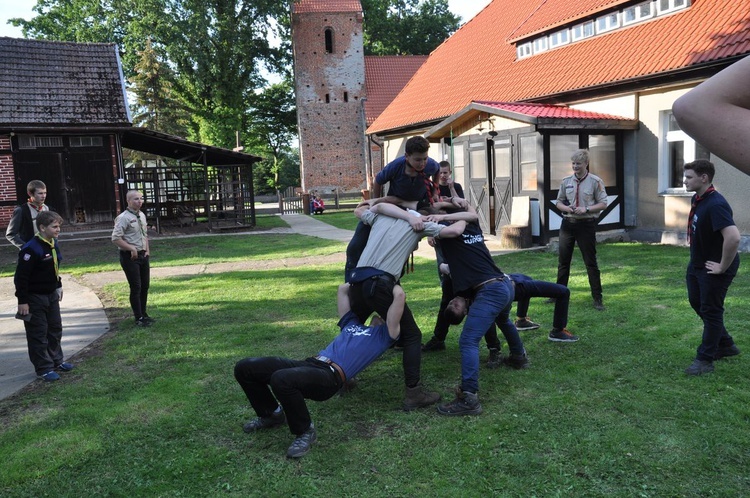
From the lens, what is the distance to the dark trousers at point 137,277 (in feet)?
24.7

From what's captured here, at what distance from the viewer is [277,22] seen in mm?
42406

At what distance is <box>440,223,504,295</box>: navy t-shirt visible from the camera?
187 inches

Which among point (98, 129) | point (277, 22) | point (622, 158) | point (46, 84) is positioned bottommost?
point (622, 158)

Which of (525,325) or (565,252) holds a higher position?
(565,252)

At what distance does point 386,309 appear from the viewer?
14.5 feet

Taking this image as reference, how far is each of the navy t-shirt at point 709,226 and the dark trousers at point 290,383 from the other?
3.35 meters

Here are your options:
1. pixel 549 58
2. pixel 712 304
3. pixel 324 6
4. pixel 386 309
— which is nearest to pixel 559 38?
pixel 549 58

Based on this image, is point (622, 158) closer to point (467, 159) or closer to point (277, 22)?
point (467, 159)

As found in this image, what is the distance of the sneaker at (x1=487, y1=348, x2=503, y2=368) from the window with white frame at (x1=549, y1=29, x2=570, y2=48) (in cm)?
1390

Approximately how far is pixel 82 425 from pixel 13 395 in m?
1.29

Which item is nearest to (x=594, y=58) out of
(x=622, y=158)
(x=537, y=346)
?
(x=622, y=158)

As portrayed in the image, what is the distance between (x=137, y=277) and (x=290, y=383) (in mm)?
4524

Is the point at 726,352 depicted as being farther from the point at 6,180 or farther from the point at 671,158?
the point at 6,180

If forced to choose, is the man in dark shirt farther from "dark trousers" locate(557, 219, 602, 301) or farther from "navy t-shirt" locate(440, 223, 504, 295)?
"dark trousers" locate(557, 219, 602, 301)
